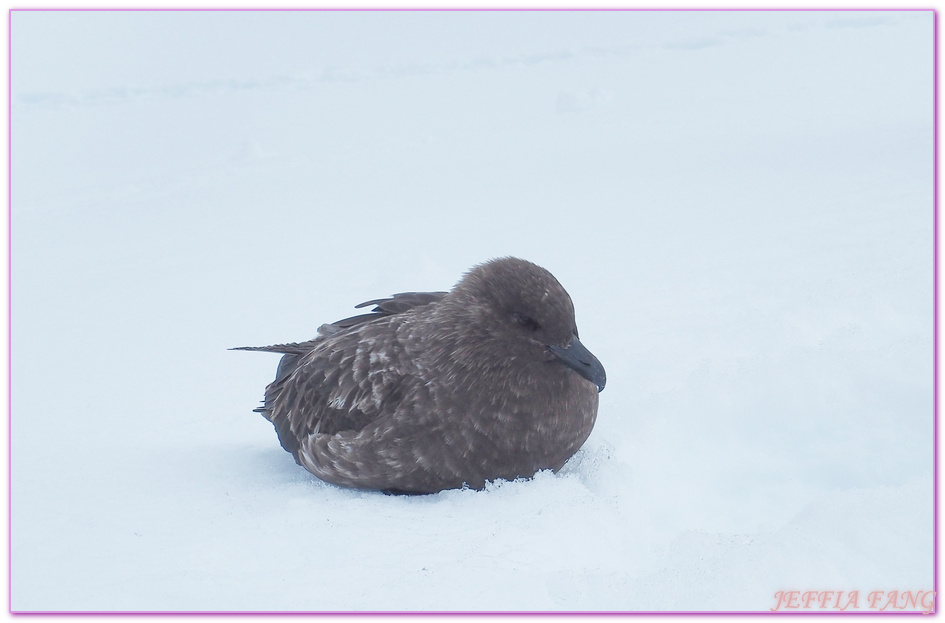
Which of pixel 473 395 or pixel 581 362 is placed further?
pixel 473 395

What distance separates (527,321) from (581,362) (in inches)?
9.6

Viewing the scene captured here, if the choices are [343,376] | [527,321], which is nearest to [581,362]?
[527,321]

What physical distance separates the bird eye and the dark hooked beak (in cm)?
9

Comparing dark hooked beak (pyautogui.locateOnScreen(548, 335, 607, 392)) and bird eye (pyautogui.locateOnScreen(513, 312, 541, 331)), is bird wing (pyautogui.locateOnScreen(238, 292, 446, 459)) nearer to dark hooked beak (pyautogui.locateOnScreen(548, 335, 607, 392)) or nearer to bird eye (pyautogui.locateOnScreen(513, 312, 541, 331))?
bird eye (pyautogui.locateOnScreen(513, 312, 541, 331))

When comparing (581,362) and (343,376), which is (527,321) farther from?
(343,376)

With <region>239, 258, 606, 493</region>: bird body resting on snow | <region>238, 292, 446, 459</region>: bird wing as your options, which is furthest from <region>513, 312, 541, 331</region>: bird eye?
<region>238, 292, 446, 459</region>: bird wing

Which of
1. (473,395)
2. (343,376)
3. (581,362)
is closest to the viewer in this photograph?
(581,362)

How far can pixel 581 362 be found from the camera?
3256 mm

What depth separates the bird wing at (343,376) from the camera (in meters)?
3.55

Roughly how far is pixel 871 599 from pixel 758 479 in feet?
3.58

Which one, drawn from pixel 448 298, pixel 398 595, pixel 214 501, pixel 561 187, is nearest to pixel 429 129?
pixel 561 187

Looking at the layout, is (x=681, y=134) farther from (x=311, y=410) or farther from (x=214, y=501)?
(x=214, y=501)

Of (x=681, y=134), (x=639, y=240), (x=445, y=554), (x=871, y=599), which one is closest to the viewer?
(x=871, y=599)

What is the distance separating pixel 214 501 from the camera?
3.29 metres
